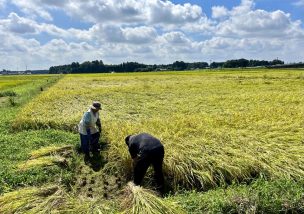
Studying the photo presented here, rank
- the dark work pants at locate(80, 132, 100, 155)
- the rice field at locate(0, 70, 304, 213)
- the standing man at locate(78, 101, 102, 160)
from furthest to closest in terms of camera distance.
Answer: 1. the dark work pants at locate(80, 132, 100, 155)
2. the standing man at locate(78, 101, 102, 160)
3. the rice field at locate(0, 70, 304, 213)

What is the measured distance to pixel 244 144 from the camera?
30.1ft

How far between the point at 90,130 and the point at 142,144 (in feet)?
9.59

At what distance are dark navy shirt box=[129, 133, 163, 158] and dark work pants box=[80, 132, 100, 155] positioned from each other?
8.06 ft

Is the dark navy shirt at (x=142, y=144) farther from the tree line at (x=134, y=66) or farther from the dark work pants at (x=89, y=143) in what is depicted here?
the tree line at (x=134, y=66)

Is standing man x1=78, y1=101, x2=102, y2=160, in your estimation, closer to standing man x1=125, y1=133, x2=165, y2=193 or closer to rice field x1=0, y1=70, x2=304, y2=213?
rice field x1=0, y1=70, x2=304, y2=213

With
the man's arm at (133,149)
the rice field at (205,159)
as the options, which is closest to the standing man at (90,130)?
the rice field at (205,159)

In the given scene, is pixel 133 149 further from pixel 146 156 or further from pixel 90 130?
pixel 90 130

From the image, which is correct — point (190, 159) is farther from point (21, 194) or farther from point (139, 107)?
point (139, 107)

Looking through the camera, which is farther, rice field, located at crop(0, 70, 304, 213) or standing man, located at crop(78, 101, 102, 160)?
standing man, located at crop(78, 101, 102, 160)

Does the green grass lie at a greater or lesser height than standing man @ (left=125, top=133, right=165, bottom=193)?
lesser

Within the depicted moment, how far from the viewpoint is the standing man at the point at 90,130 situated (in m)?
9.89

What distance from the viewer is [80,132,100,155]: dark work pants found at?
33.2 feet

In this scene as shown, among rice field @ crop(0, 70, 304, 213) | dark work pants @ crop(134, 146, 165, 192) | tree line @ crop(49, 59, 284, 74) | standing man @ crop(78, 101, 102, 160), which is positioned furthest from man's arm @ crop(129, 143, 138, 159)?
tree line @ crop(49, 59, 284, 74)

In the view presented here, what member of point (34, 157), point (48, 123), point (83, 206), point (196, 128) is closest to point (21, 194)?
point (83, 206)
